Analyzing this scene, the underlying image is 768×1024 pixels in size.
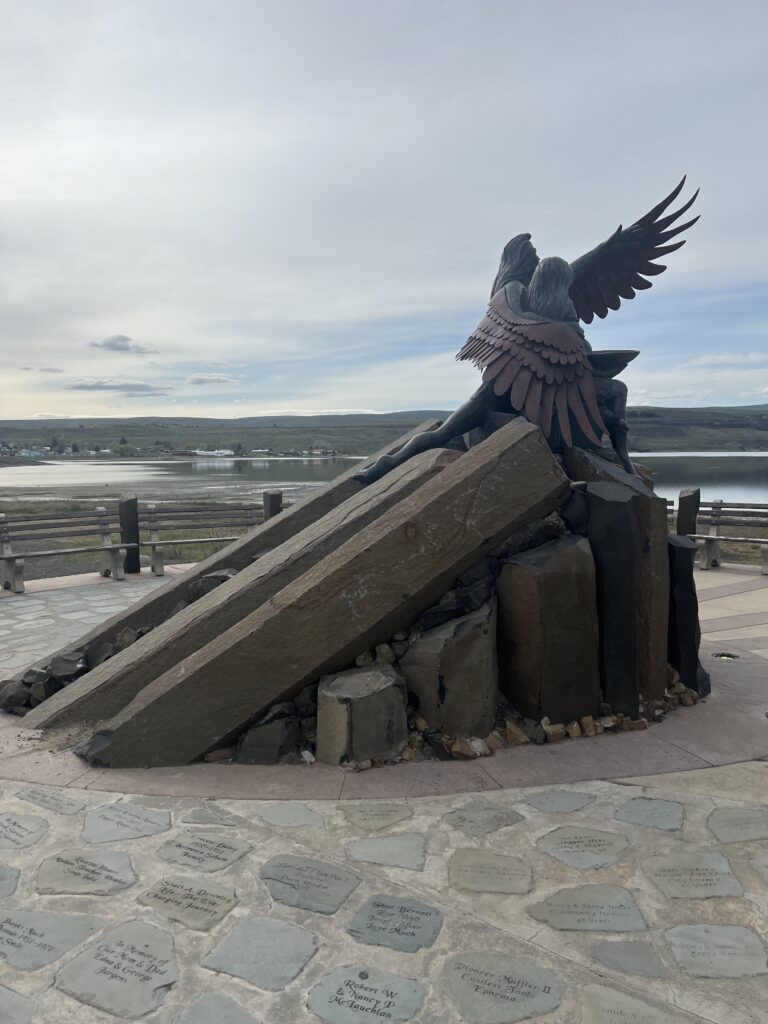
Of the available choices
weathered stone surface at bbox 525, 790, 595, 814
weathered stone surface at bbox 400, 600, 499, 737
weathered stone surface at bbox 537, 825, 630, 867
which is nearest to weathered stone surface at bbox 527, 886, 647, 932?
weathered stone surface at bbox 537, 825, 630, 867

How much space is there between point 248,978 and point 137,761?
5.74 ft

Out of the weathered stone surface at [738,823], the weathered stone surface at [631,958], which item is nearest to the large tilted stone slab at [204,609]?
the weathered stone surface at [738,823]

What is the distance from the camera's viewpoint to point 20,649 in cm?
608

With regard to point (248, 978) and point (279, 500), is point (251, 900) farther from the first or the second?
point (279, 500)

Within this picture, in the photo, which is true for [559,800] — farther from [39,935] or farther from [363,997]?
[39,935]

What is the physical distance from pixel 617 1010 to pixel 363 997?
702 millimetres

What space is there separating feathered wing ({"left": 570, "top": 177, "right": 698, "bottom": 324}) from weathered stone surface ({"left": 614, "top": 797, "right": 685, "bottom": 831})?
383 centimetres

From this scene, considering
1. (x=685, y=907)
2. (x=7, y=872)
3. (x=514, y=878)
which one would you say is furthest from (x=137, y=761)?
(x=685, y=907)

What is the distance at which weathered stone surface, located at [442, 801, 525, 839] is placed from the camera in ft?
9.75

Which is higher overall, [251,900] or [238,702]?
[238,702]

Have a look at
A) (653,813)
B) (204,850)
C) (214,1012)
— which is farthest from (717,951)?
(204,850)

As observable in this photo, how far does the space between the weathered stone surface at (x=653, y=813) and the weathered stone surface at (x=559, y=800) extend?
0.55 feet

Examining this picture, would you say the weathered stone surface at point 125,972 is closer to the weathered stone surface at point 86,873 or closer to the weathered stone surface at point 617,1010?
the weathered stone surface at point 86,873

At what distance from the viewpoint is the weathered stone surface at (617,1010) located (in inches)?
74.7
